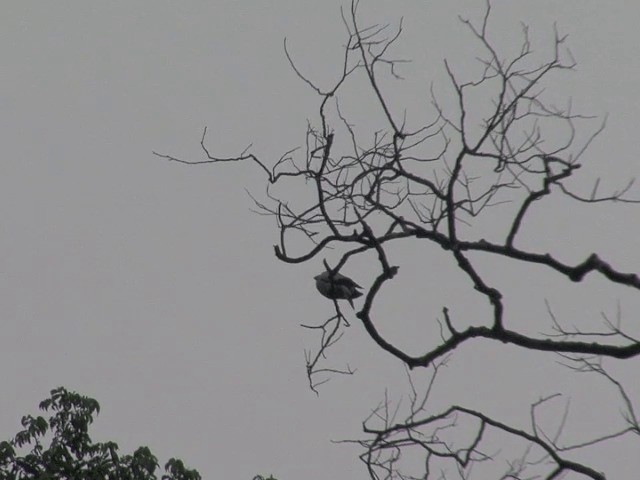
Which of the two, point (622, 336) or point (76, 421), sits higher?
point (76, 421)

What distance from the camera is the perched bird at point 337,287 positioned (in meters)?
4.38

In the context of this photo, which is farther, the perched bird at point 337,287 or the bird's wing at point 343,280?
the bird's wing at point 343,280

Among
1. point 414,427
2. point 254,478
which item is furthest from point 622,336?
point 254,478

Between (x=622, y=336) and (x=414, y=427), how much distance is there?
0.92 meters

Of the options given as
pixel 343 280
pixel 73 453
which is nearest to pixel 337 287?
pixel 343 280

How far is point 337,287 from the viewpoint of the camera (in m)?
4.90

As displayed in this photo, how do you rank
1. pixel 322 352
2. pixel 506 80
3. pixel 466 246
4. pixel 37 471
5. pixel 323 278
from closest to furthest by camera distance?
pixel 466 246 < pixel 506 80 < pixel 322 352 < pixel 323 278 < pixel 37 471

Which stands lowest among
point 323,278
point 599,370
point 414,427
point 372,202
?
point 414,427

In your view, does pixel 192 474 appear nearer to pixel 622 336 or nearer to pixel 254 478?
pixel 254 478

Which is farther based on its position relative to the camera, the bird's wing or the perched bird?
the bird's wing

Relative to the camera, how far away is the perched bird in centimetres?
438

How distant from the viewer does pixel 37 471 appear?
9.16 m

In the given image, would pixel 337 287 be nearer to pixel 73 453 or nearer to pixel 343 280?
pixel 343 280

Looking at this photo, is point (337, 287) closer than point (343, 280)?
Yes
